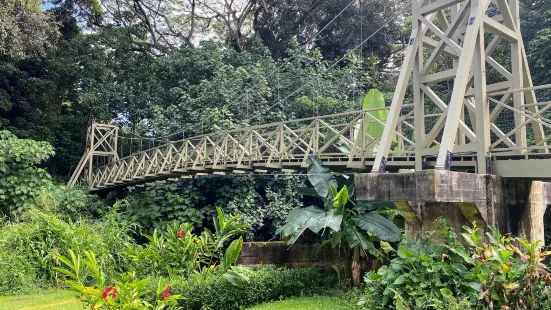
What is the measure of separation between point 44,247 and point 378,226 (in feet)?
19.3

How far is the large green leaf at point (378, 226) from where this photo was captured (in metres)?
5.79

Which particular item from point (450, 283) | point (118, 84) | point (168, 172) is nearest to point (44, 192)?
point (168, 172)

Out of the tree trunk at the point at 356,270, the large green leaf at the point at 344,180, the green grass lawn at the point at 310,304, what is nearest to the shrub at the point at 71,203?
the green grass lawn at the point at 310,304

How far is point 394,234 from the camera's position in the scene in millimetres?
5785

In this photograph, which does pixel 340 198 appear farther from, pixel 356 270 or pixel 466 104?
pixel 466 104

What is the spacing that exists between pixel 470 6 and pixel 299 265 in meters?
5.52

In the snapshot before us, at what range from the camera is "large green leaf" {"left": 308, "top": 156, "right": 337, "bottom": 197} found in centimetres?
678

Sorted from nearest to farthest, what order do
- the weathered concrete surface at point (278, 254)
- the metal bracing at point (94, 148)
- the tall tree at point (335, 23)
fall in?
the weathered concrete surface at point (278, 254) → the metal bracing at point (94, 148) → the tall tree at point (335, 23)

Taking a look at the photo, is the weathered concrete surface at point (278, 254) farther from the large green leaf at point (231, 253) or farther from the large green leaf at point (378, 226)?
the large green leaf at point (378, 226)

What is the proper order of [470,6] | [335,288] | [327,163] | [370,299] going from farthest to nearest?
[335,288]
[327,163]
[470,6]
[370,299]

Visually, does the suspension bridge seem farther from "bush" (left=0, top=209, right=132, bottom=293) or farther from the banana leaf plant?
"bush" (left=0, top=209, right=132, bottom=293)

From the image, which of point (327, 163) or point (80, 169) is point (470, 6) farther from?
point (80, 169)

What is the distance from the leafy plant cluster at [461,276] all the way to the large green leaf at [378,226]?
1522mm

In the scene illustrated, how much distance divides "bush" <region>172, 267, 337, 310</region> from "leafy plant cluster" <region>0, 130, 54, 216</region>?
6.13 metres
